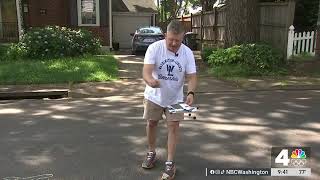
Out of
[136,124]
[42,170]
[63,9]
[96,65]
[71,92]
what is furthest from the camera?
[63,9]

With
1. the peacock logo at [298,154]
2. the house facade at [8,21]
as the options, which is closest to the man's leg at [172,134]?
the peacock logo at [298,154]

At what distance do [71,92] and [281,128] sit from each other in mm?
5202

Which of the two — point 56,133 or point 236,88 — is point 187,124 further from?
point 236,88

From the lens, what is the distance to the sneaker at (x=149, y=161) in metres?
5.27

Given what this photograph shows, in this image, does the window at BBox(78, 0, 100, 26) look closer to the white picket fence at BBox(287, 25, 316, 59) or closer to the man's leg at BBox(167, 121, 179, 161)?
the white picket fence at BBox(287, 25, 316, 59)

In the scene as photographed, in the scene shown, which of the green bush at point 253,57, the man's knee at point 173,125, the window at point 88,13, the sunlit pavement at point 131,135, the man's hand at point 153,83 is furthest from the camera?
the window at point 88,13

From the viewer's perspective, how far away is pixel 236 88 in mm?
11109

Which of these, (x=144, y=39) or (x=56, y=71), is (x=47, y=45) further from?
(x=144, y=39)

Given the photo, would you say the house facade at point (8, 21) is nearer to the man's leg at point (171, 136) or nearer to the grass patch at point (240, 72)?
the grass patch at point (240, 72)

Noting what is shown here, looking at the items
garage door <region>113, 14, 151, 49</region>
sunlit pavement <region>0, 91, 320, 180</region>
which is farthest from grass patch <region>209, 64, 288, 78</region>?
garage door <region>113, 14, 151, 49</region>

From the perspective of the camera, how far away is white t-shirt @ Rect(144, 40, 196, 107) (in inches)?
190

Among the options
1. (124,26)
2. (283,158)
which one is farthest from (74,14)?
(283,158)

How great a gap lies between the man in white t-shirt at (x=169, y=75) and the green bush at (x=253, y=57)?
26.8 feet

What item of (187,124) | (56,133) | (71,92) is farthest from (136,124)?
(71,92)
